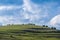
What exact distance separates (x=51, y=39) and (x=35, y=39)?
15176 mm

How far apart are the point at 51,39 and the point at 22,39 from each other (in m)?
26.4

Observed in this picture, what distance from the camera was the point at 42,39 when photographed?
504ft

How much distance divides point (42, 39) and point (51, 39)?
9953 millimetres

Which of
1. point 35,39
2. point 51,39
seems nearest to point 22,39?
point 35,39

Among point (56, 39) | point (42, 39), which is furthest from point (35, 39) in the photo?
point (56, 39)

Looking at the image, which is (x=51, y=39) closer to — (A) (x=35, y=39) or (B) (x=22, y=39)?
(A) (x=35, y=39)

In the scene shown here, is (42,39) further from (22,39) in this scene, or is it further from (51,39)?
(22,39)

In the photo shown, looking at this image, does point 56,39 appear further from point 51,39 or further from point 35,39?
point 35,39

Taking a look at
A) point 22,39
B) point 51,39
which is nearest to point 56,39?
point 51,39

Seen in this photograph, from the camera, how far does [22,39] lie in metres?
145

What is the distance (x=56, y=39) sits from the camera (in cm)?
15038

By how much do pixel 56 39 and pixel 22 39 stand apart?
31808mm

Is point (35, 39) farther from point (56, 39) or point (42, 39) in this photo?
point (56, 39)

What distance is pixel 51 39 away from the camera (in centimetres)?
14738
